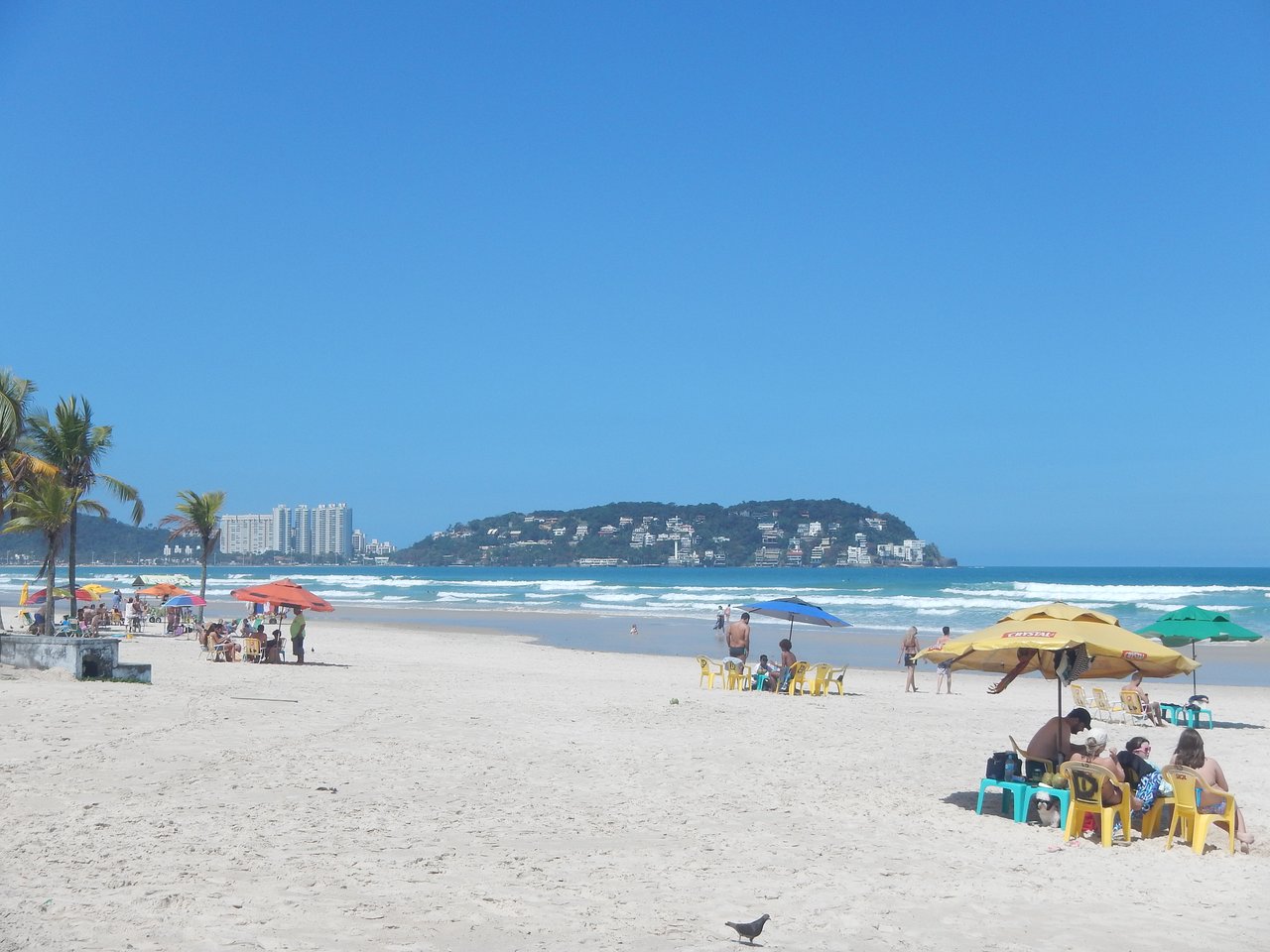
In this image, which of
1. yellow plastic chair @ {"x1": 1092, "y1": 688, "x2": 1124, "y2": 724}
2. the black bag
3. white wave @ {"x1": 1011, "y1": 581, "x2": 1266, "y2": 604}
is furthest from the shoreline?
Answer: white wave @ {"x1": 1011, "y1": 581, "x2": 1266, "y2": 604}

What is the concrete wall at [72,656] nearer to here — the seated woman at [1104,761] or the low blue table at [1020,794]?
the low blue table at [1020,794]

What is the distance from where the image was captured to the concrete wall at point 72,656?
13.9 meters

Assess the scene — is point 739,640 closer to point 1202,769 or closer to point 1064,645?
point 1064,645

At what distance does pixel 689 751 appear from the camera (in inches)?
408

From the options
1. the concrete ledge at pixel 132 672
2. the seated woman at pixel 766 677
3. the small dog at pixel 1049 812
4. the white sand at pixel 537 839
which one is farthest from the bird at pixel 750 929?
the seated woman at pixel 766 677

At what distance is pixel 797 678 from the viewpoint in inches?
645

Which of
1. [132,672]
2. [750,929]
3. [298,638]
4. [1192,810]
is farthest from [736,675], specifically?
[750,929]

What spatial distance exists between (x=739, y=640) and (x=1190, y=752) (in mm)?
9821

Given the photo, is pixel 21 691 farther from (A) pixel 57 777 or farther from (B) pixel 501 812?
(B) pixel 501 812

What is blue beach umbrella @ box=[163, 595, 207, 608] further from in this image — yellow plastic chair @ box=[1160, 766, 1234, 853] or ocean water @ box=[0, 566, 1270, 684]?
yellow plastic chair @ box=[1160, 766, 1234, 853]

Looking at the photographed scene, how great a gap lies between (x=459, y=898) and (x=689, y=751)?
4.99 meters

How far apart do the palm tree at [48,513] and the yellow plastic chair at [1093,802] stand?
53.9 feet

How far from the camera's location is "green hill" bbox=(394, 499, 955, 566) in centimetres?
16738

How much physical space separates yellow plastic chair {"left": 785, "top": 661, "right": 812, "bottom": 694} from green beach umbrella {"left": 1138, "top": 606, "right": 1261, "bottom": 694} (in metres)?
4.60
